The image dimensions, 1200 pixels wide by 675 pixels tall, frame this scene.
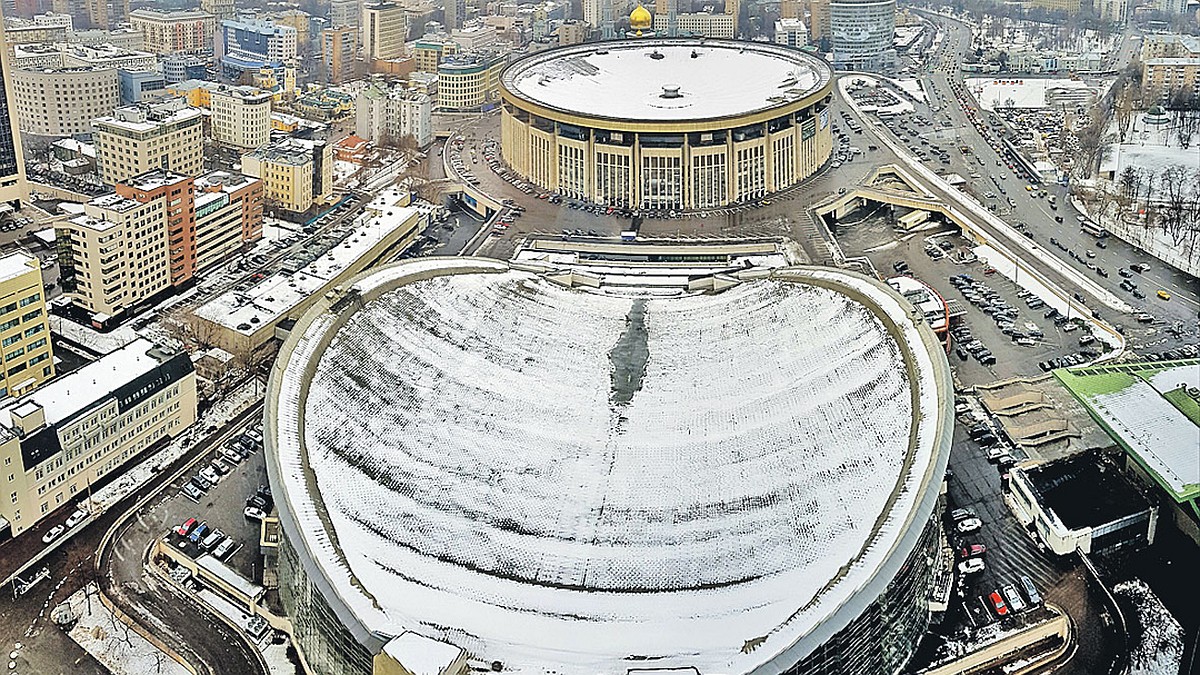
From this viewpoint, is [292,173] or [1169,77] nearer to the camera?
[292,173]

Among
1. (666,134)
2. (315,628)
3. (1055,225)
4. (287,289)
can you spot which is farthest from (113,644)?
(1055,225)

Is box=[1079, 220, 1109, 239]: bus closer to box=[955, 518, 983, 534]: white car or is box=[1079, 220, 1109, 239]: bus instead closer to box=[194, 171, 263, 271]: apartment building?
box=[955, 518, 983, 534]: white car

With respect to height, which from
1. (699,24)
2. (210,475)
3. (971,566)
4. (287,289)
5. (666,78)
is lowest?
(971,566)

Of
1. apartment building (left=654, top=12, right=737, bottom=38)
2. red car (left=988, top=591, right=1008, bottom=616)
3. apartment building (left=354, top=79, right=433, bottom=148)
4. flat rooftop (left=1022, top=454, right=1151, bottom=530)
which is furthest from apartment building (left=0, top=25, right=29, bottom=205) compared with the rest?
apartment building (left=654, top=12, right=737, bottom=38)

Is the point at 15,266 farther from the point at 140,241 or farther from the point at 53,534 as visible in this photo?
the point at 53,534

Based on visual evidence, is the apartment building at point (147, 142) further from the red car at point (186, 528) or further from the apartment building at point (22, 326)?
the red car at point (186, 528)

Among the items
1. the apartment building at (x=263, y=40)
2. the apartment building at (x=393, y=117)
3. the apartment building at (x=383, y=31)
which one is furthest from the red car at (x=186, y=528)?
the apartment building at (x=383, y=31)

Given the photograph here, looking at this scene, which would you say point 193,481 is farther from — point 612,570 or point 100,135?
point 100,135
